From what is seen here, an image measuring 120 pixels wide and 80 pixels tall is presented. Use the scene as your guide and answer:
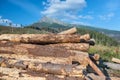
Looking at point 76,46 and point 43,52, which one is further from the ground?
point 76,46

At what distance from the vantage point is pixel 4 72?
8156 mm

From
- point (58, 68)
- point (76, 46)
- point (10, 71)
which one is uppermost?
point (76, 46)

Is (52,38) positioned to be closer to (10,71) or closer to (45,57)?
(45,57)

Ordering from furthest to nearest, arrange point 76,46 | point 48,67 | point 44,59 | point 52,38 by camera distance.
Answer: point 52,38 < point 76,46 < point 44,59 < point 48,67

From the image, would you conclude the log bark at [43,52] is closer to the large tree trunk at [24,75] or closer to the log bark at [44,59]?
the log bark at [44,59]

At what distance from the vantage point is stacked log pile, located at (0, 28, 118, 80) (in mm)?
7895

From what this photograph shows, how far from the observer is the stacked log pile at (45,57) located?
7895 millimetres

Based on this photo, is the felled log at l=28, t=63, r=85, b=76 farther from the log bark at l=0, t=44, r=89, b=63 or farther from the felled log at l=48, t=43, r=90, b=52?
the felled log at l=48, t=43, r=90, b=52

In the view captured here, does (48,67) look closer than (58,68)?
No

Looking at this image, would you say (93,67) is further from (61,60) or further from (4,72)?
(4,72)

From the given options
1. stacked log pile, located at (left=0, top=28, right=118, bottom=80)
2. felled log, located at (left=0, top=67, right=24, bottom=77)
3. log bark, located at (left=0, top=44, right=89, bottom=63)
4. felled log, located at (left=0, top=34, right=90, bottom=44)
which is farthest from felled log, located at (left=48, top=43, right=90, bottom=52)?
felled log, located at (left=0, top=67, right=24, bottom=77)

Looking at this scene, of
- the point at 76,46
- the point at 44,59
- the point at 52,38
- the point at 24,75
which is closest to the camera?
the point at 24,75

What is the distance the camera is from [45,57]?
360 inches

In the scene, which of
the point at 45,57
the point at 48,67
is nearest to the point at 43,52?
the point at 45,57
